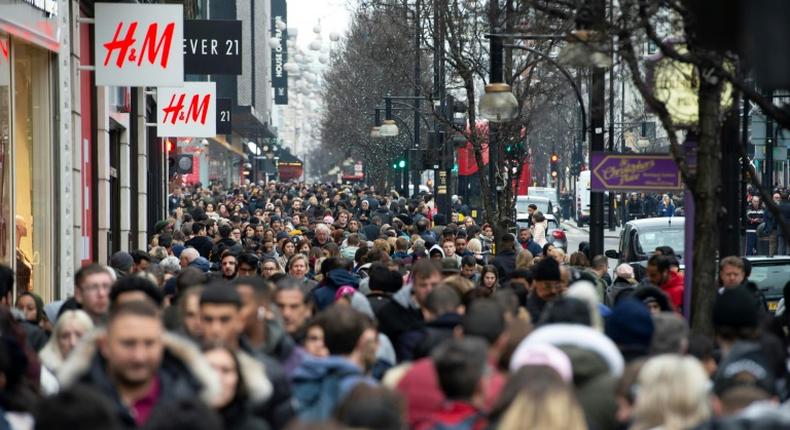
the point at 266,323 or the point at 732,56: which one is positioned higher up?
the point at 732,56

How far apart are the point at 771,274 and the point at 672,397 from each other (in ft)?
42.6

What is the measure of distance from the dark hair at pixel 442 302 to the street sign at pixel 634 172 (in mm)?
5645

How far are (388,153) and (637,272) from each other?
46.8 metres

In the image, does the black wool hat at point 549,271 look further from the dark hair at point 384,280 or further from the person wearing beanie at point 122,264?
the person wearing beanie at point 122,264

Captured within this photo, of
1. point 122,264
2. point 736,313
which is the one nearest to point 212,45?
point 122,264

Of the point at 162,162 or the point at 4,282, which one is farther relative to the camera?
the point at 162,162

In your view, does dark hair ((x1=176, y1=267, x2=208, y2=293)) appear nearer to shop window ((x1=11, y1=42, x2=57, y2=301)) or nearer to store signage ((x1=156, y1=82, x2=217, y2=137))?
shop window ((x1=11, y1=42, x2=57, y2=301))

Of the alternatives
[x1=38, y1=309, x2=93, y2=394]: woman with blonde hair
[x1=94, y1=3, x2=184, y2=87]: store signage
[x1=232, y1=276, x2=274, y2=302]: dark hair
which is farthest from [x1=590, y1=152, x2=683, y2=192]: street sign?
[x1=38, y1=309, x2=93, y2=394]: woman with blonde hair

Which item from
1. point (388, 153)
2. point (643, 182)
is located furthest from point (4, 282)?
point (388, 153)

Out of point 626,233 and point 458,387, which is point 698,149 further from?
point 626,233

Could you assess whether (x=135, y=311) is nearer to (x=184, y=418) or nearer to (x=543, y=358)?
(x=184, y=418)

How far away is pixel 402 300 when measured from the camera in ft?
38.2

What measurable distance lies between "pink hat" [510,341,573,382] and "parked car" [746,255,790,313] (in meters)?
11.8

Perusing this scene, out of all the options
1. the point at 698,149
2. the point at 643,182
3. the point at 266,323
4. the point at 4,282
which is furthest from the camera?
the point at 643,182
